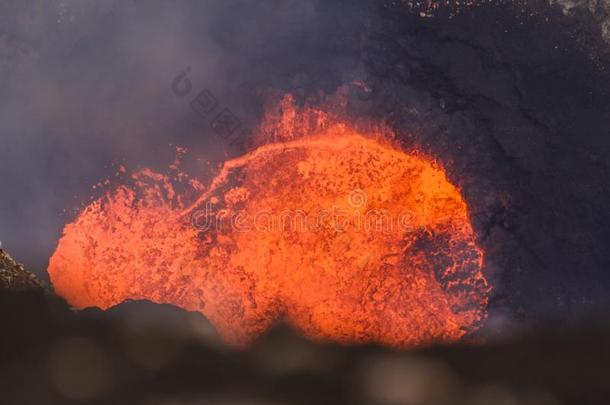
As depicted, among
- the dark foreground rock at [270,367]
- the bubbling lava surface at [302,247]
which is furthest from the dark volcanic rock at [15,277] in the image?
the bubbling lava surface at [302,247]

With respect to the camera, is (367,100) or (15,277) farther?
(367,100)

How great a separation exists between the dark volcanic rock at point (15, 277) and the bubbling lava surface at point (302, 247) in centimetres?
20

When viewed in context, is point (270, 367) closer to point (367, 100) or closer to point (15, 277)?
point (15, 277)

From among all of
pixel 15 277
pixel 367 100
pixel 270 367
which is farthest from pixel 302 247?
pixel 15 277

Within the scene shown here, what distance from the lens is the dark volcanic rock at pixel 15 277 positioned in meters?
6.18

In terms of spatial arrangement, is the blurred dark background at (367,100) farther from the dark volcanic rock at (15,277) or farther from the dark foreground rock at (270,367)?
the dark foreground rock at (270,367)

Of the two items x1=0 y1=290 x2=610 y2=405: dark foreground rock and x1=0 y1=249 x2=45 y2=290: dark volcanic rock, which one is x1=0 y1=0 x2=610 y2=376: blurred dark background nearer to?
x1=0 y1=249 x2=45 y2=290: dark volcanic rock

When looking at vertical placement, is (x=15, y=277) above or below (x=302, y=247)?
below

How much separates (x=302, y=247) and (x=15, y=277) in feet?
9.97

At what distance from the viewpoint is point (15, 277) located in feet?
20.3

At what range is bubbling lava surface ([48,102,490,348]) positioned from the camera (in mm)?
6188

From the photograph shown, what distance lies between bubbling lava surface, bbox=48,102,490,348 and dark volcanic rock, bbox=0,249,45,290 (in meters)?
0.20

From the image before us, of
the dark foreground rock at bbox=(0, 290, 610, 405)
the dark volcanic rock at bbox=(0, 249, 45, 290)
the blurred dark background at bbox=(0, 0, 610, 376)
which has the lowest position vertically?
the dark foreground rock at bbox=(0, 290, 610, 405)

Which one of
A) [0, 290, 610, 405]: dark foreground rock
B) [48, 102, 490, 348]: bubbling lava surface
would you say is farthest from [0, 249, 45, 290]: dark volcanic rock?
[48, 102, 490, 348]: bubbling lava surface
